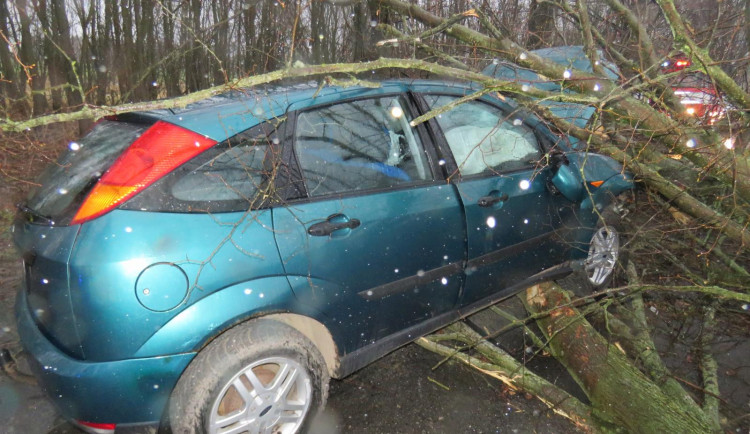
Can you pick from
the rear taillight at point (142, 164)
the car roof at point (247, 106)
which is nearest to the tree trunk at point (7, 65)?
the car roof at point (247, 106)

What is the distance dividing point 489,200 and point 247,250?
4.80 feet

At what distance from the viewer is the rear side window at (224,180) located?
6.29ft

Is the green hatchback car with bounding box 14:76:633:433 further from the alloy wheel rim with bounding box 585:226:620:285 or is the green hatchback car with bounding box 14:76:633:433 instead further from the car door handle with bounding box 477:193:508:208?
the alloy wheel rim with bounding box 585:226:620:285

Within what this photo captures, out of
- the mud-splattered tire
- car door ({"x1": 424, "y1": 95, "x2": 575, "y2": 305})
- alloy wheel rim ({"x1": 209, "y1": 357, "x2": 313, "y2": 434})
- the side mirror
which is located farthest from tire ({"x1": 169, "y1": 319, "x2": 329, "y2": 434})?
the mud-splattered tire

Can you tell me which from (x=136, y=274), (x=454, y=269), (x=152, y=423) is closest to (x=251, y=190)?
(x=136, y=274)

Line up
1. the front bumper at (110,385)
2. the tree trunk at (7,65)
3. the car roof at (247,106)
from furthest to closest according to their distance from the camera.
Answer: the tree trunk at (7,65) → the car roof at (247,106) → the front bumper at (110,385)

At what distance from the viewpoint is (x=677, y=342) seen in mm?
3289

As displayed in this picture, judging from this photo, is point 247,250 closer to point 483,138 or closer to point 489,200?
point 489,200

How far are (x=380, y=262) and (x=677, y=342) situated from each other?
89.4 inches

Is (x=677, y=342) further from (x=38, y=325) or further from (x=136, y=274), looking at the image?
(x=38, y=325)

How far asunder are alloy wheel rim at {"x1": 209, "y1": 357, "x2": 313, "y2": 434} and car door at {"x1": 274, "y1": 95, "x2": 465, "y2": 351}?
12.2 inches

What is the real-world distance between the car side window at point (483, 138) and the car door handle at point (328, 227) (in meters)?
0.77

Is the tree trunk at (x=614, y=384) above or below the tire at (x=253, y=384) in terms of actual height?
below

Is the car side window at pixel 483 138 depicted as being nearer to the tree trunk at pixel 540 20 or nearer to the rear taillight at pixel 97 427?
the rear taillight at pixel 97 427
